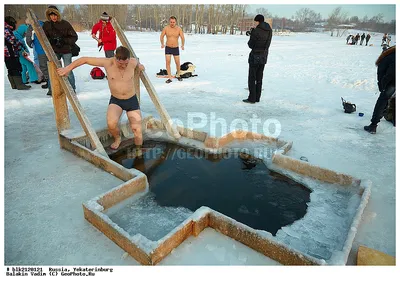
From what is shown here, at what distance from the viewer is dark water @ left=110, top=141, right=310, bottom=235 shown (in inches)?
114

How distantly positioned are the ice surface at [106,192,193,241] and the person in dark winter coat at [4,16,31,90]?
6.07m

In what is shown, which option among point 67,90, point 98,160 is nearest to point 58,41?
point 67,90

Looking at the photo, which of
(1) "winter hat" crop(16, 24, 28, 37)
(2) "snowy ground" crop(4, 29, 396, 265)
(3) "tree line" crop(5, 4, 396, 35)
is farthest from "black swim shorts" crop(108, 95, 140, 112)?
(3) "tree line" crop(5, 4, 396, 35)

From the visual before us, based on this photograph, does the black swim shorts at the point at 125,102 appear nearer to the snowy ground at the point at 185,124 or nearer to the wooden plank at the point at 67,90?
the wooden plank at the point at 67,90

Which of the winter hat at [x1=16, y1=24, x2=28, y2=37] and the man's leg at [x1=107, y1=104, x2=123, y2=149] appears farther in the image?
the winter hat at [x1=16, y1=24, x2=28, y2=37]

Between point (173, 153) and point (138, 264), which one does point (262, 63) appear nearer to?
point (173, 153)

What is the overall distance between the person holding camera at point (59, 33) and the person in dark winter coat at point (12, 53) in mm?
1536

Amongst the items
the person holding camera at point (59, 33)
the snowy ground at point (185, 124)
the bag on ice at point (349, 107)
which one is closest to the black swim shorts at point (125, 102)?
the snowy ground at point (185, 124)

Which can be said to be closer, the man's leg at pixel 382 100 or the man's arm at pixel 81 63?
the man's arm at pixel 81 63

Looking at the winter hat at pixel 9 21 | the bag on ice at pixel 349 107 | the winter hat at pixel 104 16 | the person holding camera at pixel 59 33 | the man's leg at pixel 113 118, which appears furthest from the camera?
the winter hat at pixel 104 16

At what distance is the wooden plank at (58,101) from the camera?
382 centimetres

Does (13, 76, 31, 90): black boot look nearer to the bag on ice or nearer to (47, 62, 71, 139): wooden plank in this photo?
(47, 62, 71, 139): wooden plank

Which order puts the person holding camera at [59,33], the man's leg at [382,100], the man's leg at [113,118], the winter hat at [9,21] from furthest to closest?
1. the winter hat at [9,21]
2. the person holding camera at [59,33]
3. the man's leg at [382,100]
4. the man's leg at [113,118]

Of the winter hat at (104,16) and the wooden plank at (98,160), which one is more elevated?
the winter hat at (104,16)
